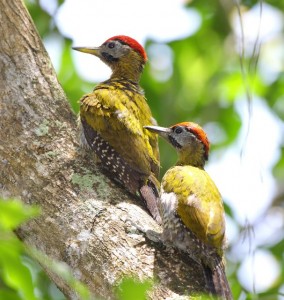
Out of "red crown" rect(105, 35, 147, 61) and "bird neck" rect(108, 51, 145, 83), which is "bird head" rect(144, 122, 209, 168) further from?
"red crown" rect(105, 35, 147, 61)

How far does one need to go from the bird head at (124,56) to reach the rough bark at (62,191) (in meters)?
1.54

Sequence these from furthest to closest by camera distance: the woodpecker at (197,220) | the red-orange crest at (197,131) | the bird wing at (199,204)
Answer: the red-orange crest at (197,131) < the bird wing at (199,204) < the woodpecker at (197,220)

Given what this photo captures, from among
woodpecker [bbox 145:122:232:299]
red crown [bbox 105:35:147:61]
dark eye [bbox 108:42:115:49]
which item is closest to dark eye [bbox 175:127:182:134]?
woodpecker [bbox 145:122:232:299]

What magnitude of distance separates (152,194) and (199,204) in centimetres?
55

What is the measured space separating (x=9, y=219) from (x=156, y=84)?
6.23 m

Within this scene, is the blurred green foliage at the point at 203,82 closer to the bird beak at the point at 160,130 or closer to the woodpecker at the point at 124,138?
the bird beak at the point at 160,130

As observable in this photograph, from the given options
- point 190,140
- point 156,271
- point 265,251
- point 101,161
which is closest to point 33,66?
point 101,161

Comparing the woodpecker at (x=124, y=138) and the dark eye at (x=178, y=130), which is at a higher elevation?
the dark eye at (x=178, y=130)

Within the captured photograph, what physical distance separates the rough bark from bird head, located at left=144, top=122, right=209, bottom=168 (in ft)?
3.03

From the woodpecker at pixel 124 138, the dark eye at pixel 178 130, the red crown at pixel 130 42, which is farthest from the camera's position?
the red crown at pixel 130 42

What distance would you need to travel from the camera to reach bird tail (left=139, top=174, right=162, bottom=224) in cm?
503

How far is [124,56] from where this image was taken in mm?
6883

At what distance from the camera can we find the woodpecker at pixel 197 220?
4500mm

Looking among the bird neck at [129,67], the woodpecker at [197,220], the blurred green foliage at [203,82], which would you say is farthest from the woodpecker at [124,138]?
the blurred green foliage at [203,82]
